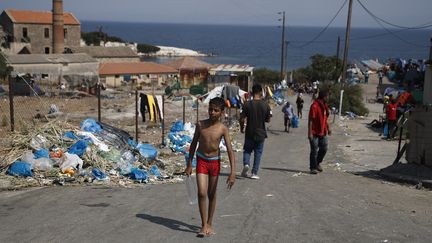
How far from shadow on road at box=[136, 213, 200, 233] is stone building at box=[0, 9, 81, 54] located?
232 ft

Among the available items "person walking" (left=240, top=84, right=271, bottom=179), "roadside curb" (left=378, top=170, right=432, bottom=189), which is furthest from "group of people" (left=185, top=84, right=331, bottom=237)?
"roadside curb" (left=378, top=170, right=432, bottom=189)

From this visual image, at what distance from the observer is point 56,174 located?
8.86 m

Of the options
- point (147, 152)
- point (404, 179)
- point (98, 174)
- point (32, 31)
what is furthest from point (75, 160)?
point (32, 31)

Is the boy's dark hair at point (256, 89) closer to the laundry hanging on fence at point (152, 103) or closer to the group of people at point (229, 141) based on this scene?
the group of people at point (229, 141)

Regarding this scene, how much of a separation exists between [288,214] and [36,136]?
5.35 metres

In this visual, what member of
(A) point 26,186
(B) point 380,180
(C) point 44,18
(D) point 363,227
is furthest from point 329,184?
(C) point 44,18

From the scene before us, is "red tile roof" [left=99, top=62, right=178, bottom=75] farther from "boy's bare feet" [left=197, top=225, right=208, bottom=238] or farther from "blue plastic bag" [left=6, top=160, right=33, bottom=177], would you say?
"boy's bare feet" [left=197, top=225, right=208, bottom=238]

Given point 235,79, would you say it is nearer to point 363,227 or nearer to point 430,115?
point 430,115

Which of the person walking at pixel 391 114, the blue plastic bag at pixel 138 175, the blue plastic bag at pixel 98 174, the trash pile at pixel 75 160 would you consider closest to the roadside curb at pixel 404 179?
the trash pile at pixel 75 160

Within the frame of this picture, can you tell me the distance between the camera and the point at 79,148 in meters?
9.73

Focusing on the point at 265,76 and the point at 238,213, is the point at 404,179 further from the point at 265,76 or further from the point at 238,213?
the point at 265,76

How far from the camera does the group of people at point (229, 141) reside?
5.77 meters

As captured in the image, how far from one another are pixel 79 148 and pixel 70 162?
68 cm

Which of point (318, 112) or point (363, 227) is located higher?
point (318, 112)
